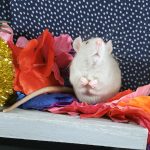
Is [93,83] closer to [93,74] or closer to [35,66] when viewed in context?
[93,74]

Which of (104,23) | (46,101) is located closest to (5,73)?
(46,101)

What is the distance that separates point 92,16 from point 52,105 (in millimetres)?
232

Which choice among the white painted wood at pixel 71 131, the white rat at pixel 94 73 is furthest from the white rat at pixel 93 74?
the white painted wood at pixel 71 131

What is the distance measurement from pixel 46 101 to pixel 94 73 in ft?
0.33

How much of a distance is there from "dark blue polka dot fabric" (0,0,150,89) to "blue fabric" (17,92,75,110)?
17cm

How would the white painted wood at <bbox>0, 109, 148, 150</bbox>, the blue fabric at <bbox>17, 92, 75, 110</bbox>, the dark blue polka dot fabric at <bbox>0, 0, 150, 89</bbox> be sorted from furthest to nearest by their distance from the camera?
the dark blue polka dot fabric at <bbox>0, 0, 150, 89</bbox>
the blue fabric at <bbox>17, 92, 75, 110</bbox>
the white painted wood at <bbox>0, 109, 148, 150</bbox>

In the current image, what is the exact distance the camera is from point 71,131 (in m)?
0.57

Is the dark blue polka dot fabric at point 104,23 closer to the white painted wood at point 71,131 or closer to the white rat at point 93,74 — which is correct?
the white rat at point 93,74

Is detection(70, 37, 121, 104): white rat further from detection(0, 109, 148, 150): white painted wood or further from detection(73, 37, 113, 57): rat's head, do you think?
detection(0, 109, 148, 150): white painted wood

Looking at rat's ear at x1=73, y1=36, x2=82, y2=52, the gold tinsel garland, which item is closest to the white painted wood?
the gold tinsel garland

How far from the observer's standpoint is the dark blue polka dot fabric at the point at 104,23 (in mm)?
798

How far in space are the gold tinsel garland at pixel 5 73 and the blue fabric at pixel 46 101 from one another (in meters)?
0.04

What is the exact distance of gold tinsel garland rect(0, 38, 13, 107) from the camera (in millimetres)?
642

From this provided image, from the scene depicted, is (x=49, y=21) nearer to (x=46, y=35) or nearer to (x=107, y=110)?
(x=46, y=35)
